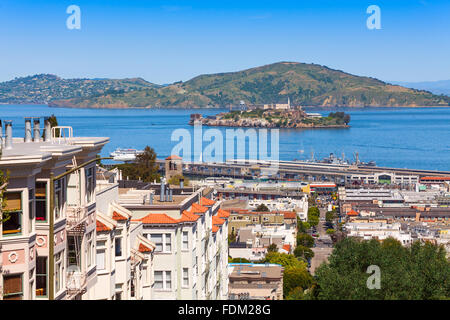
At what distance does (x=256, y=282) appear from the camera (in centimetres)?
1766

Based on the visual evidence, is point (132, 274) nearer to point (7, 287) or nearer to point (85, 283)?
point (85, 283)

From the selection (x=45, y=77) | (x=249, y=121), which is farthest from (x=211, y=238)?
(x=45, y=77)

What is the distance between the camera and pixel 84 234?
472cm

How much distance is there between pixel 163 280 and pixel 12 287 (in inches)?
166

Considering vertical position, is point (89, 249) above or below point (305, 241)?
above

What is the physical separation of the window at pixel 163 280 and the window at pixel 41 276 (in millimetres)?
3901

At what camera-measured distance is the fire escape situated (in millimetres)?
4547

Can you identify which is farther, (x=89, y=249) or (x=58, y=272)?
(x=89, y=249)

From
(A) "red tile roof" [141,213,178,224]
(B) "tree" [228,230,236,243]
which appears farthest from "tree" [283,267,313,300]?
(A) "red tile roof" [141,213,178,224]

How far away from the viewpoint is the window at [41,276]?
4095 millimetres

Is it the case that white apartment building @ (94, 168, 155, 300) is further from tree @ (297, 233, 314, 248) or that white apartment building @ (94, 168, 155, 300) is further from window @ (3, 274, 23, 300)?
tree @ (297, 233, 314, 248)

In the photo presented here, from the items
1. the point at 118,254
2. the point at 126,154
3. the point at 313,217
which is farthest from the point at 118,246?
the point at 126,154

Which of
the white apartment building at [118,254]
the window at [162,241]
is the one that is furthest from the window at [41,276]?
the window at [162,241]

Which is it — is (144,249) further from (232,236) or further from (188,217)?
(232,236)
